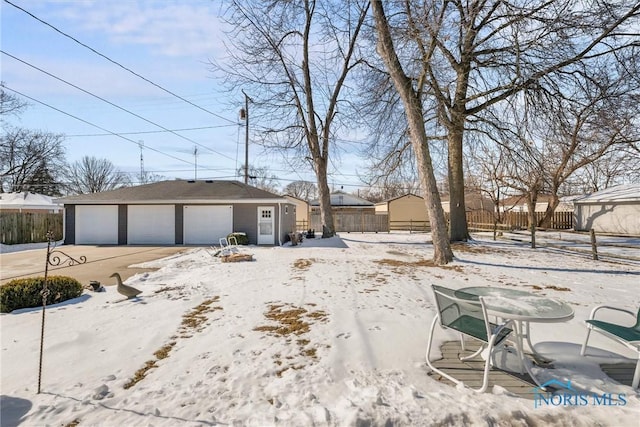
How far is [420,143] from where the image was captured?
9.60 m

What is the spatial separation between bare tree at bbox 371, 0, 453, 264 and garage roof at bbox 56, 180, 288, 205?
7346 millimetres

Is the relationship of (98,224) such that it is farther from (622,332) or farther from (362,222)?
(622,332)

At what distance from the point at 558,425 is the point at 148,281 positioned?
24.2ft

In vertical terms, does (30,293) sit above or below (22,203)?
below

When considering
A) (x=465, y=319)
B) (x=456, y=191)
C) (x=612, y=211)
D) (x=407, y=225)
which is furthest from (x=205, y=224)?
(x=612, y=211)

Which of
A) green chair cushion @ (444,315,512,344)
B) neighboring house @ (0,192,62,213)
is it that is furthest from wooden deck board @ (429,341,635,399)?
neighboring house @ (0,192,62,213)

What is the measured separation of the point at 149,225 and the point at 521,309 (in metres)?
16.4

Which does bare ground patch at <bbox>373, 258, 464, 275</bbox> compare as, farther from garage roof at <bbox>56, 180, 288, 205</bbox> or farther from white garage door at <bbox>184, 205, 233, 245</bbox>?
white garage door at <bbox>184, 205, 233, 245</bbox>

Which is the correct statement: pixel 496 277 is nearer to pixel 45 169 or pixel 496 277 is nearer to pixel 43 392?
pixel 43 392

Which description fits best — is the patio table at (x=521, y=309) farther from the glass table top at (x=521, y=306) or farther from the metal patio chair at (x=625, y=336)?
the metal patio chair at (x=625, y=336)

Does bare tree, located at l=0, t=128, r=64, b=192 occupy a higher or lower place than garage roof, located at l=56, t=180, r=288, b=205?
higher

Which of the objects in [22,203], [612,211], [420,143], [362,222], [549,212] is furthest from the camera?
[362,222]

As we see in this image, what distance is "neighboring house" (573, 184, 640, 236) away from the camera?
19.8 meters

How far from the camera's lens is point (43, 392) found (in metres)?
2.71
